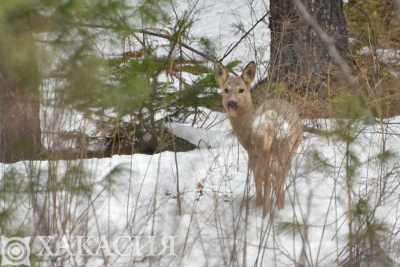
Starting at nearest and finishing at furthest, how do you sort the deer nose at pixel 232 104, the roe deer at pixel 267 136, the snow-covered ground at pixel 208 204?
the snow-covered ground at pixel 208 204
the roe deer at pixel 267 136
the deer nose at pixel 232 104

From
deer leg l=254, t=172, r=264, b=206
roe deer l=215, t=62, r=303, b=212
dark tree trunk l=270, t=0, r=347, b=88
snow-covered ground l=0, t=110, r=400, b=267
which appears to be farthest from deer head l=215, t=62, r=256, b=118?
dark tree trunk l=270, t=0, r=347, b=88

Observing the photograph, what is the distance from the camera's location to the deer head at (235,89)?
6.30 m

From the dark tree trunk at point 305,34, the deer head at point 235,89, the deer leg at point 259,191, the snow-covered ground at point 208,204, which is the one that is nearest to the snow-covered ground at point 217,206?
the snow-covered ground at point 208,204

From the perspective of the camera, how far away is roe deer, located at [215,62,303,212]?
5.18 meters

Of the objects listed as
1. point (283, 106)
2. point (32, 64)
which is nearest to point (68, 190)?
point (32, 64)

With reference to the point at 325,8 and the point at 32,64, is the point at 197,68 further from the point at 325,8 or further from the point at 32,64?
the point at 32,64

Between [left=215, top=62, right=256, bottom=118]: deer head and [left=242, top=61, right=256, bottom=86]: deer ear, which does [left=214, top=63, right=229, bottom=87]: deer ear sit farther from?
[left=242, top=61, right=256, bottom=86]: deer ear

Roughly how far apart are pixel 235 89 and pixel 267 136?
3.31 feet

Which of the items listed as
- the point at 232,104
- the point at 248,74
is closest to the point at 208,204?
the point at 232,104

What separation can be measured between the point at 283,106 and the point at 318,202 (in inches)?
32.7

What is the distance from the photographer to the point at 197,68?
26.9 ft

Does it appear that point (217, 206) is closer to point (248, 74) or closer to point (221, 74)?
point (221, 74)

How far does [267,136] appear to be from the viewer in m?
5.48

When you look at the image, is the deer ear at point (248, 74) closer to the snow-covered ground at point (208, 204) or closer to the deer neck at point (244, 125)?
the deer neck at point (244, 125)
